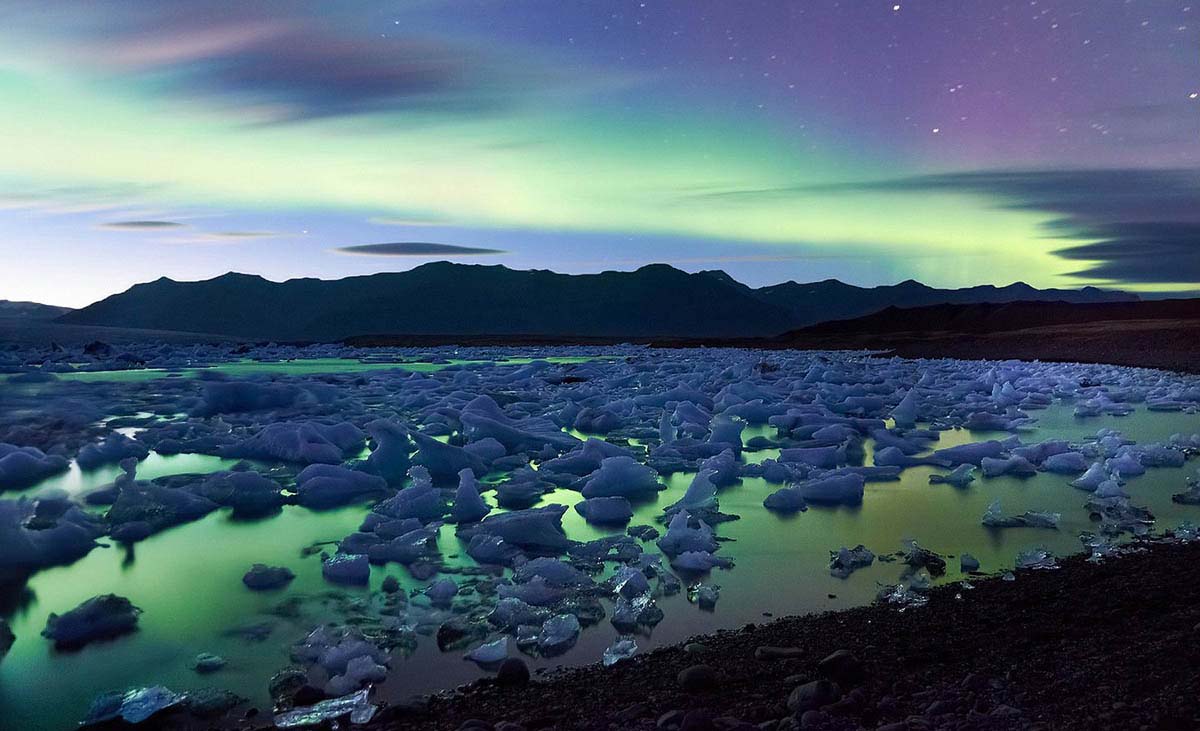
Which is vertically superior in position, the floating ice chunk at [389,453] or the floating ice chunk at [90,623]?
the floating ice chunk at [389,453]

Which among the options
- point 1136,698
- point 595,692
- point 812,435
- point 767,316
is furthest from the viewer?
point 767,316

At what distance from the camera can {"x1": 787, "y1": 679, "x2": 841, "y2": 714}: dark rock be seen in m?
2.36

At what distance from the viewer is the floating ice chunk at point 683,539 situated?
473 centimetres

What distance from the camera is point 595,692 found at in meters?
2.67

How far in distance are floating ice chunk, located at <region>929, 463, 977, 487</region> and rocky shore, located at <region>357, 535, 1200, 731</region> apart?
3.58 metres

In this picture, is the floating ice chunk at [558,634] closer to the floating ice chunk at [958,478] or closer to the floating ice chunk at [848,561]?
the floating ice chunk at [848,561]

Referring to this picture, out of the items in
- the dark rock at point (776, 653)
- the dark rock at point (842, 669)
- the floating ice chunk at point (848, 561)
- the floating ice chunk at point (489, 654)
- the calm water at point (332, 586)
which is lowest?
the calm water at point (332, 586)

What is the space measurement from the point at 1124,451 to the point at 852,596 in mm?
5549

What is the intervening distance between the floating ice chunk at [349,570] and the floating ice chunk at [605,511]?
1.79 meters

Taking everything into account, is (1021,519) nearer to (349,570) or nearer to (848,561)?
(848,561)

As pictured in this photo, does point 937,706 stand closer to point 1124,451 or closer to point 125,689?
point 125,689

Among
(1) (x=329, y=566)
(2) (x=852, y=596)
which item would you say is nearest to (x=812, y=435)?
(2) (x=852, y=596)

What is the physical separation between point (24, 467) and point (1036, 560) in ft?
28.8

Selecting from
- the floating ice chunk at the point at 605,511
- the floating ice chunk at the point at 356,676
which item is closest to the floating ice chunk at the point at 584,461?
the floating ice chunk at the point at 605,511
